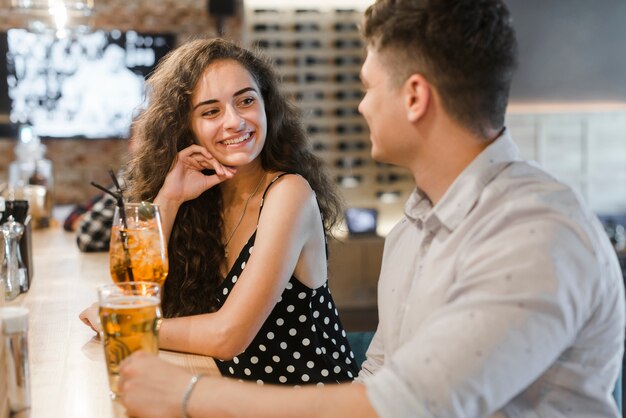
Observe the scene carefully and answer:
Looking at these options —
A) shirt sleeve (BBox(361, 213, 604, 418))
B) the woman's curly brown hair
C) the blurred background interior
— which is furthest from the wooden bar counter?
the blurred background interior

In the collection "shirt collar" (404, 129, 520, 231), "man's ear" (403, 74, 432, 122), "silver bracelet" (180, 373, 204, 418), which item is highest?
"man's ear" (403, 74, 432, 122)

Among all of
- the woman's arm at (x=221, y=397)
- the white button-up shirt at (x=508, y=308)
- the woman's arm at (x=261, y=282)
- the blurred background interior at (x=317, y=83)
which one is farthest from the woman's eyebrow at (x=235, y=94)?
the blurred background interior at (x=317, y=83)

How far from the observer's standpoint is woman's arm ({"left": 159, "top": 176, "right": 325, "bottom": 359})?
160cm

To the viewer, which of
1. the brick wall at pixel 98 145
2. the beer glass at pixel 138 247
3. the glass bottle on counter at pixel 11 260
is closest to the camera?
the beer glass at pixel 138 247

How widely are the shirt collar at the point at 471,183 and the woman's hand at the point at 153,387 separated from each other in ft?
1.44

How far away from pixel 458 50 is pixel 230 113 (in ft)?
3.00

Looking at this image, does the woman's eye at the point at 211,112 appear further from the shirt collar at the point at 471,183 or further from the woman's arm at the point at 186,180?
the shirt collar at the point at 471,183

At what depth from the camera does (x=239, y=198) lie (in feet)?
6.95

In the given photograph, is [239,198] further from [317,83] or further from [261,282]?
[317,83]

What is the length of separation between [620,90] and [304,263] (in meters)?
5.23

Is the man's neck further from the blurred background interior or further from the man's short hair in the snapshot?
the blurred background interior

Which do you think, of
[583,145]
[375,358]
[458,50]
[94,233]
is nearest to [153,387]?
[375,358]

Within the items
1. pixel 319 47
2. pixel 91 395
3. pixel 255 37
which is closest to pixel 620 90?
pixel 319 47

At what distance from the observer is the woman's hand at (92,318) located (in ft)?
5.39
